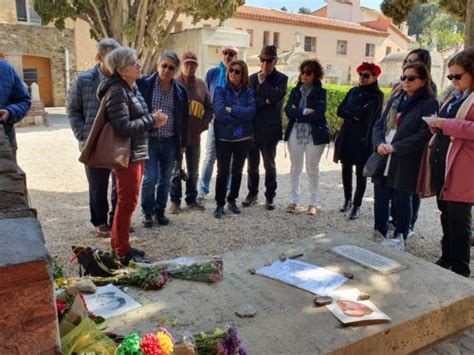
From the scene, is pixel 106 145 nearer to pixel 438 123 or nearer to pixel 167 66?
pixel 167 66

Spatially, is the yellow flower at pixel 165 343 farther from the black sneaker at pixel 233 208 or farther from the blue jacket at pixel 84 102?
the black sneaker at pixel 233 208

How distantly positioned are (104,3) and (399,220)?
543 inches

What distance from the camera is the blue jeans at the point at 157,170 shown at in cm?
475

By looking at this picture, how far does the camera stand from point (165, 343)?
69.7 inches

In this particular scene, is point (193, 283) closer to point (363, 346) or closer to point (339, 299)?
point (339, 299)

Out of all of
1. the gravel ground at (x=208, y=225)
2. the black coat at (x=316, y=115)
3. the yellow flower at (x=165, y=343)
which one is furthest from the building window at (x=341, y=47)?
the yellow flower at (x=165, y=343)

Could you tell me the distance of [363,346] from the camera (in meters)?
2.39

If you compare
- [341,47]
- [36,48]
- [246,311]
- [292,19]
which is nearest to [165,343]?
[246,311]

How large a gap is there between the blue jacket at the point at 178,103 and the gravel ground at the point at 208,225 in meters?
0.96

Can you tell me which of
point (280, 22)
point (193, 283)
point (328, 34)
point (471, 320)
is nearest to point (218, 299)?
point (193, 283)

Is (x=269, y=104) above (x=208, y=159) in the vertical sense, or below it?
above

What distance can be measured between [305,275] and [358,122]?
8.87 feet

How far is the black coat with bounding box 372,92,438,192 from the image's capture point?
13.3 feet

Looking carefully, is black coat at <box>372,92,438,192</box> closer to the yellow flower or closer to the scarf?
the scarf
